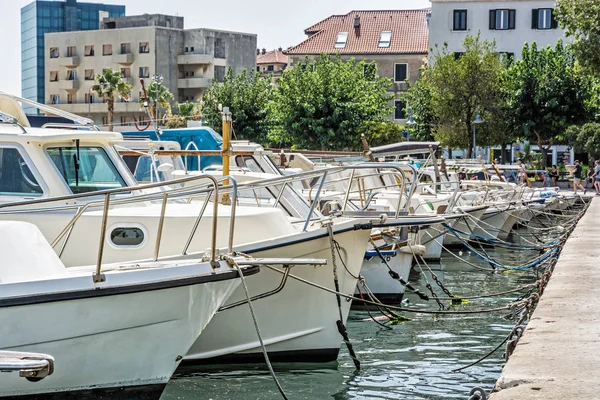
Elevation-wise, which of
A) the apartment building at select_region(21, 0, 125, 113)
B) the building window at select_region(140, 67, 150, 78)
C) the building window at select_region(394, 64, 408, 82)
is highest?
the apartment building at select_region(21, 0, 125, 113)

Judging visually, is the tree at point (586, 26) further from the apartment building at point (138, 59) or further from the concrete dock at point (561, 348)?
the apartment building at point (138, 59)

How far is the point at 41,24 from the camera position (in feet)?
457

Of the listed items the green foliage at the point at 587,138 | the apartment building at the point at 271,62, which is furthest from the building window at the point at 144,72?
the green foliage at the point at 587,138

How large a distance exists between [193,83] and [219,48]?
4.66 meters

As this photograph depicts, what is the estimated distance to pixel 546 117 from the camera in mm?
51344

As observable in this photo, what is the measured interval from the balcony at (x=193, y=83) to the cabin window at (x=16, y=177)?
7596 cm

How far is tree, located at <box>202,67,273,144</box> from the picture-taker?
53.7m

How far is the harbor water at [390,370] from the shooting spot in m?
10.2

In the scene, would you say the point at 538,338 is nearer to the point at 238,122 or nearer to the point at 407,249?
the point at 407,249

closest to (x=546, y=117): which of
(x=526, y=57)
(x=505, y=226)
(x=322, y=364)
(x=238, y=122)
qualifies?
(x=526, y=57)

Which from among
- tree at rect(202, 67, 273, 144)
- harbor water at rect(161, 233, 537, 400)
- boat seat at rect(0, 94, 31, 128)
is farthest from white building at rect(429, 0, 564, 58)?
boat seat at rect(0, 94, 31, 128)

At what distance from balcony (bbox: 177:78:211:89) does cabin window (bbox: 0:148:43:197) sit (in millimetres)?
75959

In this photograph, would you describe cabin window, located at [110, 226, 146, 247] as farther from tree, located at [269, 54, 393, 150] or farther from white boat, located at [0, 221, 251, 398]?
tree, located at [269, 54, 393, 150]

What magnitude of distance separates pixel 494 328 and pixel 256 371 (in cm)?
432
